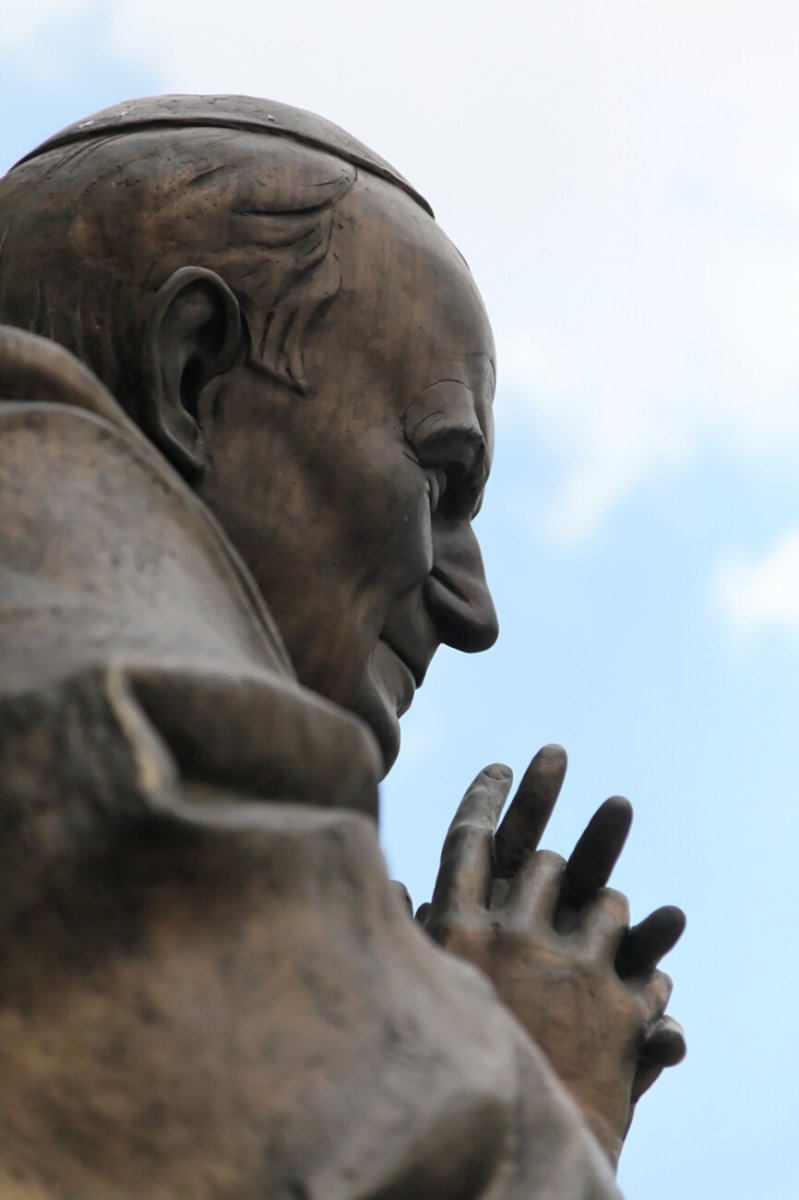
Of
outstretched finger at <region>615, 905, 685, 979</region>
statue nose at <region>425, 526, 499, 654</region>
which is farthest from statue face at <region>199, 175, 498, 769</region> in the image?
outstretched finger at <region>615, 905, 685, 979</region>

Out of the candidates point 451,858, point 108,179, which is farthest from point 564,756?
point 108,179

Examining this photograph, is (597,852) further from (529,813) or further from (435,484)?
(435,484)

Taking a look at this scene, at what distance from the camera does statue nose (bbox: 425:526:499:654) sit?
4750 mm

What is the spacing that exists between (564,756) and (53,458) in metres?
1.86

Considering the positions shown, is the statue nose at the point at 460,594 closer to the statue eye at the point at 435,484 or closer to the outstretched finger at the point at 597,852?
the statue eye at the point at 435,484

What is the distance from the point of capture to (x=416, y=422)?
4629 millimetres

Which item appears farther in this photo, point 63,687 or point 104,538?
point 104,538

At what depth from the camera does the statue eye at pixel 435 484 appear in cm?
463

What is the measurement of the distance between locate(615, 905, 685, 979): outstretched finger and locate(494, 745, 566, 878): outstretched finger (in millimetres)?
287

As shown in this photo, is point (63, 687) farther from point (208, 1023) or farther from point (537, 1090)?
point (537, 1090)

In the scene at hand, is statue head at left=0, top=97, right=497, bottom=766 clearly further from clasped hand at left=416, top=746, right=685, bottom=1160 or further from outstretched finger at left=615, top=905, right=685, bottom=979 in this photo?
outstretched finger at left=615, top=905, right=685, bottom=979

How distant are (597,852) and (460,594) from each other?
61 cm

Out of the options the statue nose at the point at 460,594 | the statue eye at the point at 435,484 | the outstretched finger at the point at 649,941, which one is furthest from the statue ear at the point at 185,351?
the outstretched finger at the point at 649,941

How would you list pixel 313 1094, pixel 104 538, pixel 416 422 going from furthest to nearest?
pixel 416 422 < pixel 104 538 < pixel 313 1094
